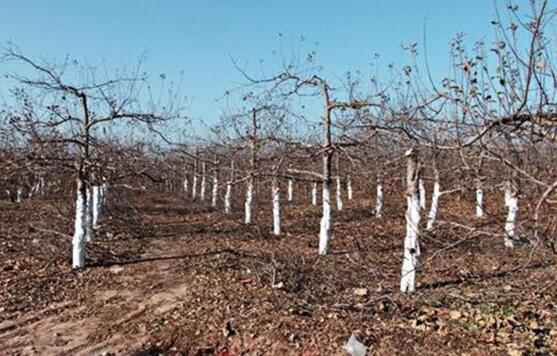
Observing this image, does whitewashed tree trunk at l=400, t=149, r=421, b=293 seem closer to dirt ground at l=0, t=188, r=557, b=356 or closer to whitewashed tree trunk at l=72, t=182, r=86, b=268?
dirt ground at l=0, t=188, r=557, b=356

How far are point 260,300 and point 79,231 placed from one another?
4691 mm

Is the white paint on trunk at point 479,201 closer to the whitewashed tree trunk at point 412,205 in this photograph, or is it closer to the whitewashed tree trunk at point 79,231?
the whitewashed tree trunk at point 412,205

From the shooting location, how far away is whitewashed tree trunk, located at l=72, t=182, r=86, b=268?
1037cm

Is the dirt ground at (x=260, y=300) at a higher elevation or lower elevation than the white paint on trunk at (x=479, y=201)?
lower

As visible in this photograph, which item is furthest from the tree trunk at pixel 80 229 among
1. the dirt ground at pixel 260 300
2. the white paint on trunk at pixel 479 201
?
the white paint on trunk at pixel 479 201

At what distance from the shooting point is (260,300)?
7.67m

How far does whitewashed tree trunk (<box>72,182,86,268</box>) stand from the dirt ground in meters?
0.32

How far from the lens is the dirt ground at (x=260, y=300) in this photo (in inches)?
237

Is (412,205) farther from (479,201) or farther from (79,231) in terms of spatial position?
(479,201)

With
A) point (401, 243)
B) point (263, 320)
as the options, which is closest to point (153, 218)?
point (401, 243)

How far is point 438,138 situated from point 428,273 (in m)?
6.16

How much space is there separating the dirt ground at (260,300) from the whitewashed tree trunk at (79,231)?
0.32 metres

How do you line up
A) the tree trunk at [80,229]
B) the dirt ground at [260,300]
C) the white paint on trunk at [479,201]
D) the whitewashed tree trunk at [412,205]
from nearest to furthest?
the white paint on trunk at [479,201], the dirt ground at [260,300], the whitewashed tree trunk at [412,205], the tree trunk at [80,229]

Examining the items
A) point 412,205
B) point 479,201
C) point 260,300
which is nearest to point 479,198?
point 479,201
